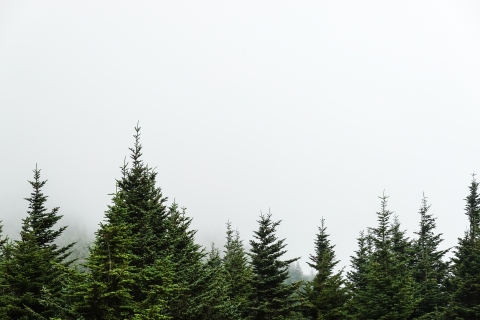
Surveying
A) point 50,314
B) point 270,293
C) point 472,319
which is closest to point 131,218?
point 50,314

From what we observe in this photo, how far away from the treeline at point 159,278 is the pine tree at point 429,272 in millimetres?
275

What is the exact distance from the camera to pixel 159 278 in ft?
51.4

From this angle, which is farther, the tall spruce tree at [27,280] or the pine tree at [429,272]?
the pine tree at [429,272]

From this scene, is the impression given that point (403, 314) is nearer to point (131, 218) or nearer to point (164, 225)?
point (164, 225)

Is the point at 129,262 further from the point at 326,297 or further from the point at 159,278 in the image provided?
the point at 326,297

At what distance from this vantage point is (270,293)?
2383 cm

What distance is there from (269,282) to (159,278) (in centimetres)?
1115

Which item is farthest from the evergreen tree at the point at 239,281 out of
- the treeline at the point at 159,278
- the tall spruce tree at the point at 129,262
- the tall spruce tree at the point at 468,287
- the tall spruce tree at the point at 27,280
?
the tall spruce tree at the point at 468,287

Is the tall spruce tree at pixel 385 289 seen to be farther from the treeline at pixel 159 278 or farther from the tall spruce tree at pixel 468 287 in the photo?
the tall spruce tree at pixel 468 287

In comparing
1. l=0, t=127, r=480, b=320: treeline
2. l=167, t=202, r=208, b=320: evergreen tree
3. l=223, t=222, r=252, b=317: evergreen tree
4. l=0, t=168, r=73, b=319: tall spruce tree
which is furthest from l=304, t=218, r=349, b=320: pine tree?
l=0, t=168, r=73, b=319: tall spruce tree

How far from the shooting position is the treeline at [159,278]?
1144cm

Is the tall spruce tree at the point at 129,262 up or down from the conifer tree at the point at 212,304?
up

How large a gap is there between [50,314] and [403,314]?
76.4 ft

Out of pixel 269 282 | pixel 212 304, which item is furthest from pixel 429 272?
pixel 212 304
